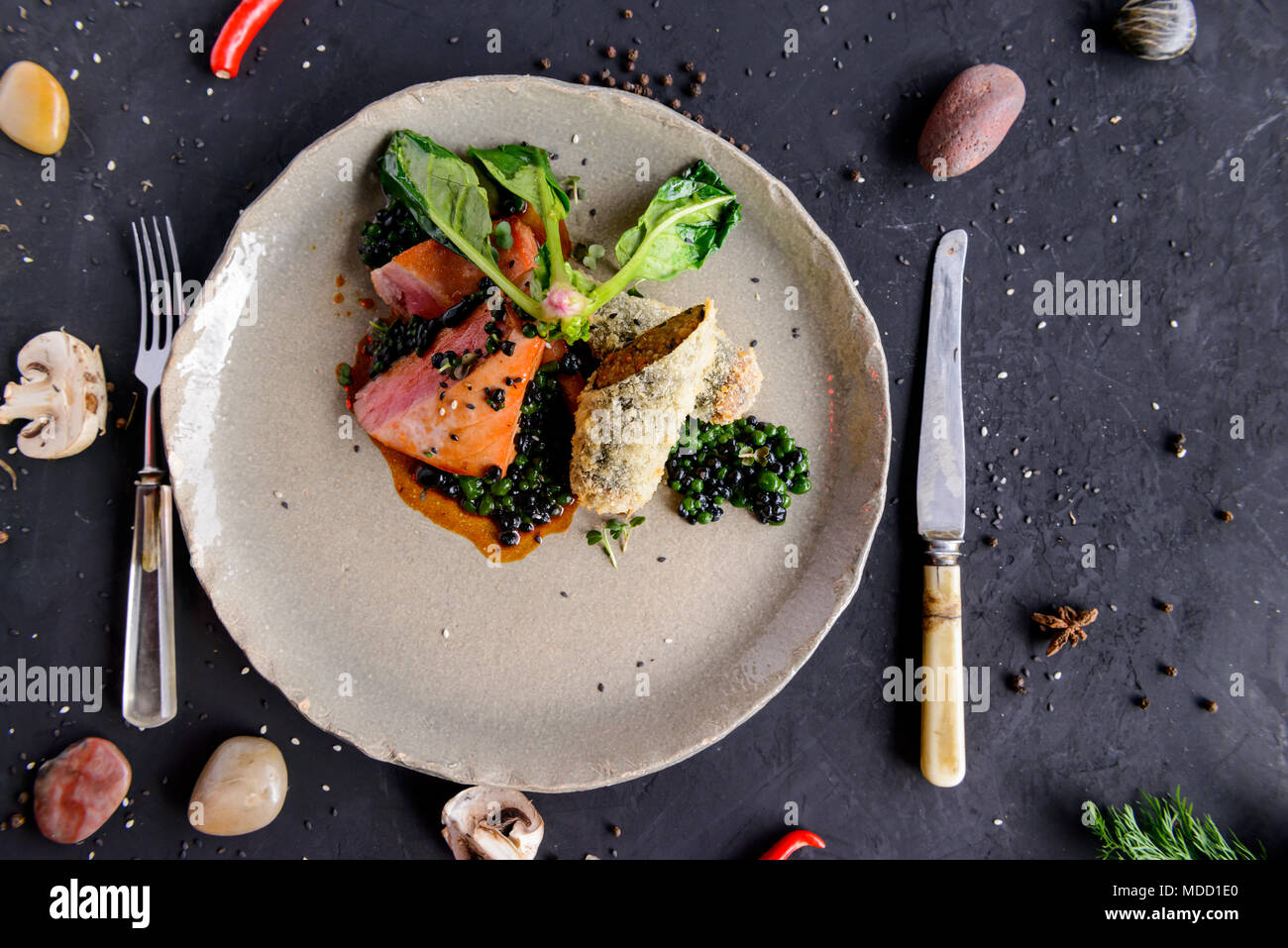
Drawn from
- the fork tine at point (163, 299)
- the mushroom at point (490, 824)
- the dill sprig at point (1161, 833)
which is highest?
the fork tine at point (163, 299)

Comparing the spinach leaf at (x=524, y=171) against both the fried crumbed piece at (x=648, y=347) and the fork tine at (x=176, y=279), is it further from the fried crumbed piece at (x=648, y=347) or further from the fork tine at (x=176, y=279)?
the fork tine at (x=176, y=279)

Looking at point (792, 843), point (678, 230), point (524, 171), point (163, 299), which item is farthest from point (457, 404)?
point (792, 843)

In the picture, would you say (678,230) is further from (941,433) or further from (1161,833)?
(1161,833)

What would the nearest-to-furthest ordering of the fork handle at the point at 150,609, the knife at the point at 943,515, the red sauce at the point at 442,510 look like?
the fork handle at the point at 150,609 → the red sauce at the point at 442,510 → the knife at the point at 943,515

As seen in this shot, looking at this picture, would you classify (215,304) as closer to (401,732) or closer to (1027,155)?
(401,732)

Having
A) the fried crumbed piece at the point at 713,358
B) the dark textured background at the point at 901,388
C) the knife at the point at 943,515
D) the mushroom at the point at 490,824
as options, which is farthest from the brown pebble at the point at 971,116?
the mushroom at the point at 490,824
